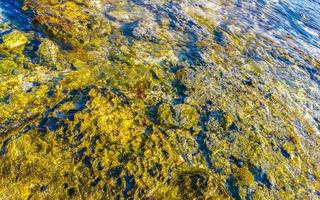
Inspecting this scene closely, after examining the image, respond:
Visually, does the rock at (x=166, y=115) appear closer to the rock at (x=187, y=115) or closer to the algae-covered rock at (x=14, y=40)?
the rock at (x=187, y=115)

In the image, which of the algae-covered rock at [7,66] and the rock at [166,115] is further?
the algae-covered rock at [7,66]

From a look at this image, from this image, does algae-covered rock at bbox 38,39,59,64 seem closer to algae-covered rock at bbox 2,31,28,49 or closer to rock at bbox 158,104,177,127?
algae-covered rock at bbox 2,31,28,49

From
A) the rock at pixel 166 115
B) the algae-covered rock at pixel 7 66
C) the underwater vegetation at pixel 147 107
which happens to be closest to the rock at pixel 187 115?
the underwater vegetation at pixel 147 107

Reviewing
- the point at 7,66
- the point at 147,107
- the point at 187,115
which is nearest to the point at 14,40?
the point at 7,66

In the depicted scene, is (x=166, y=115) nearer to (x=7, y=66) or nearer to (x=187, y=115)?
(x=187, y=115)

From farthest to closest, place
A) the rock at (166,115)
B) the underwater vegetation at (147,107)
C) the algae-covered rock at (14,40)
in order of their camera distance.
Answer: the algae-covered rock at (14,40) → the rock at (166,115) → the underwater vegetation at (147,107)

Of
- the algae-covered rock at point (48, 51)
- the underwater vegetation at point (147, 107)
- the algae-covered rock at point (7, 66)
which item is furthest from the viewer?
the algae-covered rock at point (48, 51)
